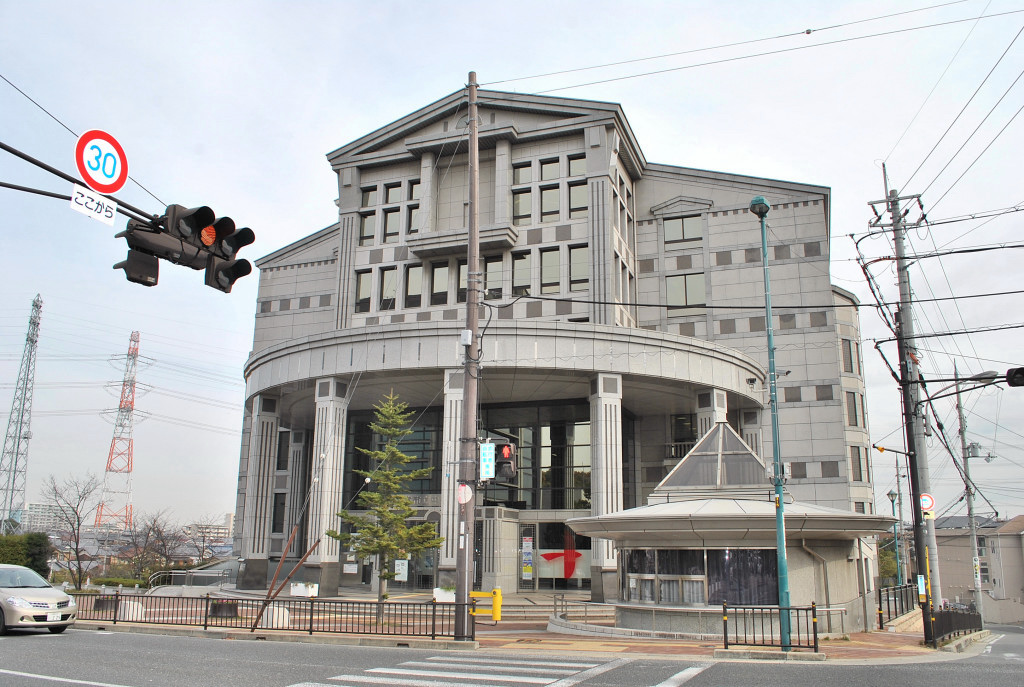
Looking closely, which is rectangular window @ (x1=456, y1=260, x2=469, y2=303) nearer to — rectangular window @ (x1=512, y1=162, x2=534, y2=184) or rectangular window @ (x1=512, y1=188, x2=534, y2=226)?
rectangular window @ (x1=512, y1=188, x2=534, y2=226)

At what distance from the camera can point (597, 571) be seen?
101ft

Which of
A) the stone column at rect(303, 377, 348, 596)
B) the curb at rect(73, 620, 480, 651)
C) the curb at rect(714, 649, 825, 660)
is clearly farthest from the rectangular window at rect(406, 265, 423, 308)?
the curb at rect(714, 649, 825, 660)

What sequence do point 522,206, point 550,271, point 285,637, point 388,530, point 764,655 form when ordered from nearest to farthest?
point 764,655 → point 285,637 → point 388,530 → point 550,271 → point 522,206

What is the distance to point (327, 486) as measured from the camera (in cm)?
3325

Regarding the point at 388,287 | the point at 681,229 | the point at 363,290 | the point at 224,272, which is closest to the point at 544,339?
the point at 388,287

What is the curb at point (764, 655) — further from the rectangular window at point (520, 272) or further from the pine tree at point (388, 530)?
the rectangular window at point (520, 272)

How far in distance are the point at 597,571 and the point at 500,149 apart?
23.9m

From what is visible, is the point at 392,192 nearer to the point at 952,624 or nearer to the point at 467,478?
the point at 467,478

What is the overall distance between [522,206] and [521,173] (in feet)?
6.47

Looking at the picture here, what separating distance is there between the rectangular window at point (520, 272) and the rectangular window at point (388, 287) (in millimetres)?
6885

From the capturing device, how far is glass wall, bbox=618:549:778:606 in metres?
20.3

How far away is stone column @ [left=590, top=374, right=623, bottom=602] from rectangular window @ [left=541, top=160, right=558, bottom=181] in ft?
48.3

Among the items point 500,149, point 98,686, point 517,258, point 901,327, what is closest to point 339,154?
point 500,149

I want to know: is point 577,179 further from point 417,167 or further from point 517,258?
point 417,167
